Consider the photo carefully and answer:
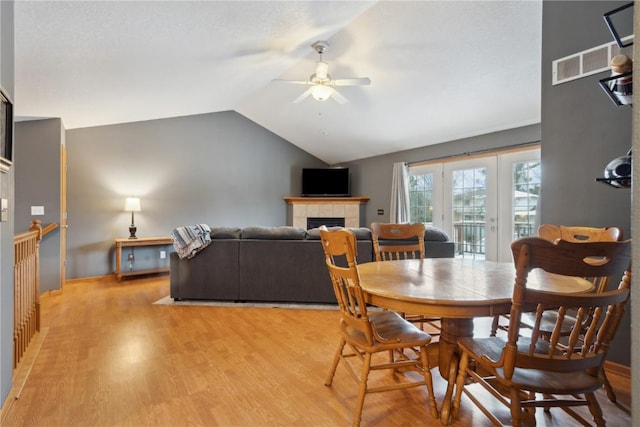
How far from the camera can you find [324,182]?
7.49 meters

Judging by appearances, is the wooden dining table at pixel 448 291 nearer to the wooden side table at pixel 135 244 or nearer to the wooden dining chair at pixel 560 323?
the wooden dining chair at pixel 560 323

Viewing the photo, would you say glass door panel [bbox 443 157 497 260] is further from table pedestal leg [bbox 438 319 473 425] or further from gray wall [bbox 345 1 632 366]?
table pedestal leg [bbox 438 319 473 425]

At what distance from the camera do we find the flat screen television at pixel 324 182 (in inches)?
294

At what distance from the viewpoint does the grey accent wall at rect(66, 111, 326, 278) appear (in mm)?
5055

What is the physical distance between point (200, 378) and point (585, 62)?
3487 mm

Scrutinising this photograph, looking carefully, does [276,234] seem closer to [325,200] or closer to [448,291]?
[448,291]

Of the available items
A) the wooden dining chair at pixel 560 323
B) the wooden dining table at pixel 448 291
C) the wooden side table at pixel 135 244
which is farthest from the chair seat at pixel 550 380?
the wooden side table at pixel 135 244

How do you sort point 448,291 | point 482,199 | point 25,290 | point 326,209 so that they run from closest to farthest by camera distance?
point 448,291 → point 25,290 → point 482,199 → point 326,209

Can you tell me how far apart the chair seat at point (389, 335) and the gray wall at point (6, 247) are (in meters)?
1.91

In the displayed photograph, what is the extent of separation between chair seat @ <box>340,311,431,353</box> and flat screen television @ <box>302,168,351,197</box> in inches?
221

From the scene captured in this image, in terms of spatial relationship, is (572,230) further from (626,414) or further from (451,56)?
(451,56)

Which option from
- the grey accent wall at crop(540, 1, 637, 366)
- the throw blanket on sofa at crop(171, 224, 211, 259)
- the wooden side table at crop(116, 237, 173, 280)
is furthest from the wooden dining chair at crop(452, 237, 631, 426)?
the wooden side table at crop(116, 237, 173, 280)

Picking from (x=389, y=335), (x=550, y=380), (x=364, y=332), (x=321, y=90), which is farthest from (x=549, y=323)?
(x=321, y=90)

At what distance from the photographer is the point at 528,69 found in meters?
3.63
